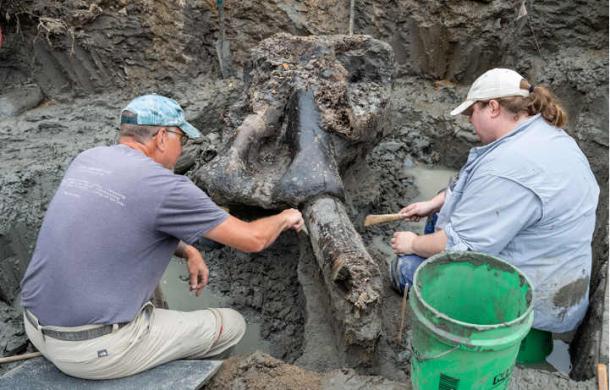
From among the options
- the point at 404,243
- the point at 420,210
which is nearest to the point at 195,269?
the point at 404,243

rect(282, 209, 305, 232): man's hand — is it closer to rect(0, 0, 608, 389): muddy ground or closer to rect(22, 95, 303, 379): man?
rect(22, 95, 303, 379): man

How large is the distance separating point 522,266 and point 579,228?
1.06ft

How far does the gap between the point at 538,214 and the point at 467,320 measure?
0.60 m

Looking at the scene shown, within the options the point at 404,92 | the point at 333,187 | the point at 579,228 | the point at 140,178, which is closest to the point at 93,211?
the point at 140,178

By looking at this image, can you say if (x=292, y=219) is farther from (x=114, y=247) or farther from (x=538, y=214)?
(x=538, y=214)

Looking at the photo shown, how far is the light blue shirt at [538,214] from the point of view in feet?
8.11

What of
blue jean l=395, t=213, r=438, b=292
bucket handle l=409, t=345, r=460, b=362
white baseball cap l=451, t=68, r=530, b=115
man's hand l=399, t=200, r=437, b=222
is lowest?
blue jean l=395, t=213, r=438, b=292

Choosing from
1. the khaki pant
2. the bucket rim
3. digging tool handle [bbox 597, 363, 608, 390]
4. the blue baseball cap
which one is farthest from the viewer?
the blue baseball cap

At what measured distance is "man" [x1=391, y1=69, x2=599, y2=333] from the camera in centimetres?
248

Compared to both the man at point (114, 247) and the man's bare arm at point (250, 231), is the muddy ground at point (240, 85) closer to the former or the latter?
the man's bare arm at point (250, 231)

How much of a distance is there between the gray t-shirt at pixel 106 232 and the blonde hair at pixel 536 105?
1.54 metres

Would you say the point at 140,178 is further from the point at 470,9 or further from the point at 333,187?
the point at 470,9

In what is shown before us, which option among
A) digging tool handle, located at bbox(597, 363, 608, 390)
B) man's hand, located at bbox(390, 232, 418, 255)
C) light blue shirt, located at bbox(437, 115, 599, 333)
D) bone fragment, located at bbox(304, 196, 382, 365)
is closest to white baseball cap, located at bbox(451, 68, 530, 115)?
light blue shirt, located at bbox(437, 115, 599, 333)

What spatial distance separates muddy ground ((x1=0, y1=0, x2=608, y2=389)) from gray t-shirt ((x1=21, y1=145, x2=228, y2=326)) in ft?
3.35
